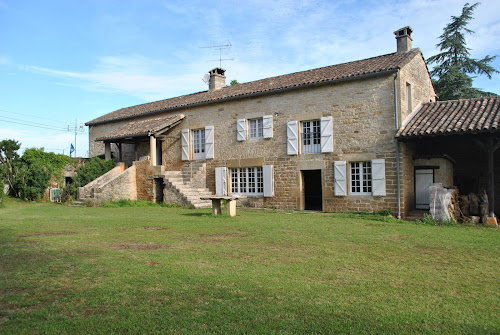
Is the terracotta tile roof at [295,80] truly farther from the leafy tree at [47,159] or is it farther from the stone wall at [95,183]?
the leafy tree at [47,159]

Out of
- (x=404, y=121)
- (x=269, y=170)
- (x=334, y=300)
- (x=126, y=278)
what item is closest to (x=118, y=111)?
(x=269, y=170)

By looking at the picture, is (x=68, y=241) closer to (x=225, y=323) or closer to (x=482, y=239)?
(x=225, y=323)

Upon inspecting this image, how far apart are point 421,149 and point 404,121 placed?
66.7 inches

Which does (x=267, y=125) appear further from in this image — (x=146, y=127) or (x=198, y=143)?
(x=146, y=127)

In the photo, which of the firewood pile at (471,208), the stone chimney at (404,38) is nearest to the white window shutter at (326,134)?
the stone chimney at (404,38)

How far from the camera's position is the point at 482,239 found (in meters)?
8.33

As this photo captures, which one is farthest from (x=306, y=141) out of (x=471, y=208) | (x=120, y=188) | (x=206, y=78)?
(x=120, y=188)

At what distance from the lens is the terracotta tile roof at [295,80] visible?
1345 cm

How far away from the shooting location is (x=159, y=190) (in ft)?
59.8

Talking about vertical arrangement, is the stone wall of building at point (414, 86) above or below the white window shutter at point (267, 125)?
above

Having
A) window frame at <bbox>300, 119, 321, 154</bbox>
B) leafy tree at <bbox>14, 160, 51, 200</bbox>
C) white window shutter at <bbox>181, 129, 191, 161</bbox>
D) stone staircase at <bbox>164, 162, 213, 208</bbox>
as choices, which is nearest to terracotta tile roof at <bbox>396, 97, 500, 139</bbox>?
window frame at <bbox>300, 119, 321, 154</bbox>

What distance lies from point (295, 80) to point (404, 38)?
14.1 ft

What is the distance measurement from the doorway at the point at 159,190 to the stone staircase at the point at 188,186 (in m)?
0.82

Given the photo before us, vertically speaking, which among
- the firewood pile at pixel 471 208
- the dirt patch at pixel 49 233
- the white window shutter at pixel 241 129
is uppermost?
the white window shutter at pixel 241 129
